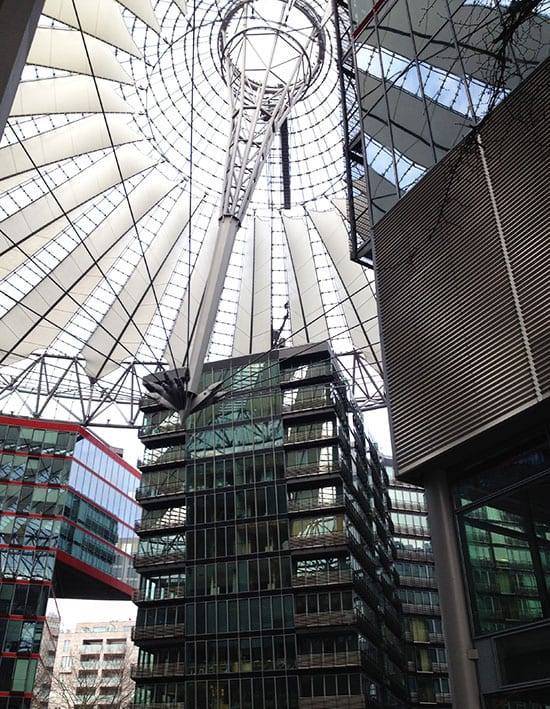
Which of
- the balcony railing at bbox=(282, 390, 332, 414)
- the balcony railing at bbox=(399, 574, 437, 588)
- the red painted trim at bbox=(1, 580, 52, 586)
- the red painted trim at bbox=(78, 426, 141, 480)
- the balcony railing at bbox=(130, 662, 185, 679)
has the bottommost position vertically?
the balcony railing at bbox=(130, 662, 185, 679)

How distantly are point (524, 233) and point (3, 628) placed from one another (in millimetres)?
50680

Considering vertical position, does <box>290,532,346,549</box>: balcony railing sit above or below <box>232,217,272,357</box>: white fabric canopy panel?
below

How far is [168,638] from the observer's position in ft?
152

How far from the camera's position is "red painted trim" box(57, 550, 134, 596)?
5719 centimetres

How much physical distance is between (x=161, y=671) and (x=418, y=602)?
3288 cm

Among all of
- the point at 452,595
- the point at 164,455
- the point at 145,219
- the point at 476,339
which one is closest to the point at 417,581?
the point at 164,455

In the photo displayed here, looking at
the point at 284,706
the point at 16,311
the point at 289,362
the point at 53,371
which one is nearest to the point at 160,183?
the point at 16,311

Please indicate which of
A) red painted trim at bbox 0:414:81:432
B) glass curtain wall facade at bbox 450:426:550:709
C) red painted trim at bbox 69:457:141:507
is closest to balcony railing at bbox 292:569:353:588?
red painted trim at bbox 69:457:141:507

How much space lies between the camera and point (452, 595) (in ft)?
44.8

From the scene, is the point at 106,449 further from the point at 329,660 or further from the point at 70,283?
the point at 70,283

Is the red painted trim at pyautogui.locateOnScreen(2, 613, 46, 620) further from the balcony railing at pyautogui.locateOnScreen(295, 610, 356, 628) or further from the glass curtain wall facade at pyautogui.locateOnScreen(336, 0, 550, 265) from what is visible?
the glass curtain wall facade at pyautogui.locateOnScreen(336, 0, 550, 265)

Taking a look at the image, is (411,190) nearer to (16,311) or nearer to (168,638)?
(16,311)

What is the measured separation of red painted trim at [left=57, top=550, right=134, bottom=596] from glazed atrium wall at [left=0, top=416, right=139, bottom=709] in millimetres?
82

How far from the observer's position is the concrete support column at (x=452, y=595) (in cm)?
1302
